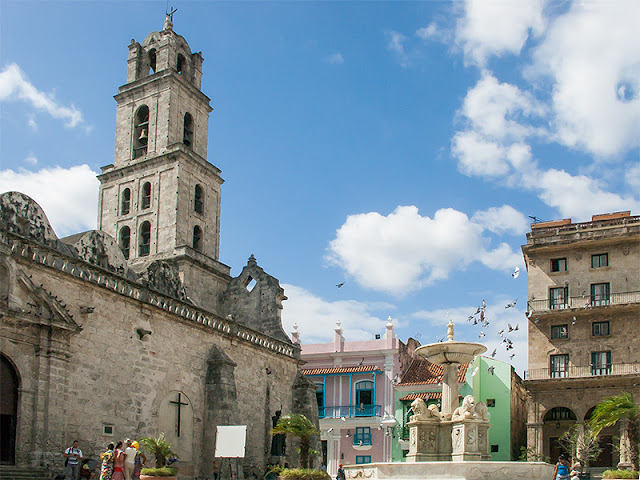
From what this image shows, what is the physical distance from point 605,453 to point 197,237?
2213cm

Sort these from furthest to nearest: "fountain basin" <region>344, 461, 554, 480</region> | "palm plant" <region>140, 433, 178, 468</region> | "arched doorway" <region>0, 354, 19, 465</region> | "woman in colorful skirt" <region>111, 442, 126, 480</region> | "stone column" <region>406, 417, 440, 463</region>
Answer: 1. "palm plant" <region>140, 433, 178, 468</region>
2. "stone column" <region>406, 417, 440, 463</region>
3. "arched doorway" <region>0, 354, 19, 465</region>
4. "fountain basin" <region>344, 461, 554, 480</region>
5. "woman in colorful skirt" <region>111, 442, 126, 480</region>

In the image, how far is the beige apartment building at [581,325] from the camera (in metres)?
36.5

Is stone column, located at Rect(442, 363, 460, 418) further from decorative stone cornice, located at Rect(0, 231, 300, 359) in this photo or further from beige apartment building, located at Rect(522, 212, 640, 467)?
beige apartment building, located at Rect(522, 212, 640, 467)

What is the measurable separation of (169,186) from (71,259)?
14005 mm

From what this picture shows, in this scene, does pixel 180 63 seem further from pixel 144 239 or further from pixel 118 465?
pixel 118 465

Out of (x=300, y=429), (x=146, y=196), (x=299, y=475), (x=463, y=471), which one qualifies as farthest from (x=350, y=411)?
(x=463, y=471)

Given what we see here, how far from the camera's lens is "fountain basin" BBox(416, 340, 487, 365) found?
20125 mm

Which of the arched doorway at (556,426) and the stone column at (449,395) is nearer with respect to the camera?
the stone column at (449,395)

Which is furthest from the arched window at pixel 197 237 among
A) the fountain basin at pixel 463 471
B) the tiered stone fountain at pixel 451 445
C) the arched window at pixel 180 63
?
the fountain basin at pixel 463 471

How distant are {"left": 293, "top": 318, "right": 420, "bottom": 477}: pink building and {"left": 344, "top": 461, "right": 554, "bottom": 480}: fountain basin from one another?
22.1 meters

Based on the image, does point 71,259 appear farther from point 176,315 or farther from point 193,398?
point 193,398

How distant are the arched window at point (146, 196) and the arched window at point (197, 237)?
2.39 metres

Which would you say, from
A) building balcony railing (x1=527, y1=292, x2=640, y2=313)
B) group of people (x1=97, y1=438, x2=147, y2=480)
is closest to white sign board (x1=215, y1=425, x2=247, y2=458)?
group of people (x1=97, y1=438, x2=147, y2=480)

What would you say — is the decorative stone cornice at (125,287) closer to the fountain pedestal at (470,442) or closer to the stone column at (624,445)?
the fountain pedestal at (470,442)
